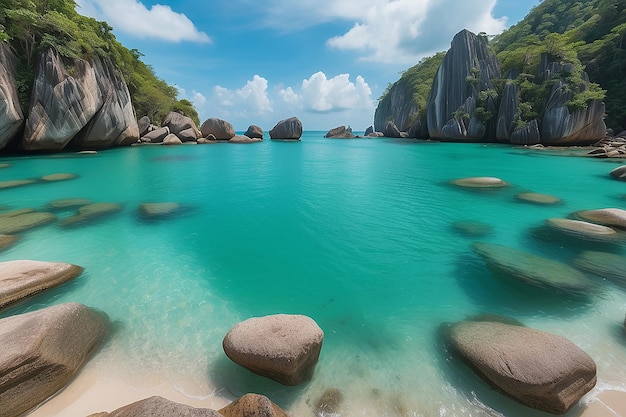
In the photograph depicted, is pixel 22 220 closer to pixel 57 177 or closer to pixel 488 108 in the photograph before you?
pixel 57 177

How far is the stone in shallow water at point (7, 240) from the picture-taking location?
246 inches

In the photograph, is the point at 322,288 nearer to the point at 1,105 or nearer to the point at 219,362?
the point at 219,362

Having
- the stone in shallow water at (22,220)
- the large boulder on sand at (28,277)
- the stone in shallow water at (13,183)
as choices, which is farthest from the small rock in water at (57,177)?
the large boulder on sand at (28,277)

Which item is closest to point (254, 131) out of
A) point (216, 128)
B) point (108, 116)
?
point (216, 128)

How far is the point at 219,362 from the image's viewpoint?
3453 millimetres

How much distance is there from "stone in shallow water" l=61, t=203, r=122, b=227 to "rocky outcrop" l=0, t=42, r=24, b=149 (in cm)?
1391

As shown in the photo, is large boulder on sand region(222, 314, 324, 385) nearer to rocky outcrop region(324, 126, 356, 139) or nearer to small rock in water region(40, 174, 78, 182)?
small rock in water region(40, 174, 78, 182)

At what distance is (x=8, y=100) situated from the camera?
55.0ft

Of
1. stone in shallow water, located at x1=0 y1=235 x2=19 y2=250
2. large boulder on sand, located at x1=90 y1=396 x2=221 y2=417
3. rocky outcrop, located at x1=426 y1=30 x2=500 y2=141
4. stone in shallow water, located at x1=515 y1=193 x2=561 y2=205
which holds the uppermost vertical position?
rocky outcrop, located at x1=426 y1=30 x2=500 y2=141

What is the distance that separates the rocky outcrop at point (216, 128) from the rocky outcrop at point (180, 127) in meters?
3.07

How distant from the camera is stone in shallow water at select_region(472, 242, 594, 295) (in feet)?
16.3

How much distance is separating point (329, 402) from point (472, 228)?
6494 millimetres

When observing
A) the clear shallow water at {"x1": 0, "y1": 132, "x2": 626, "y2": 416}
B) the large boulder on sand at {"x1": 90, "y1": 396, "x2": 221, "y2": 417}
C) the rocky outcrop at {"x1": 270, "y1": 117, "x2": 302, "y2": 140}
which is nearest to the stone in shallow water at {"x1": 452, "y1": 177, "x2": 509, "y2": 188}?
the clear shallow water at {"x1": 0, "y1": 132, "x2": 626, "y2": 416}

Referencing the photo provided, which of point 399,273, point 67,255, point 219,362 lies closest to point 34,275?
point 67,255
